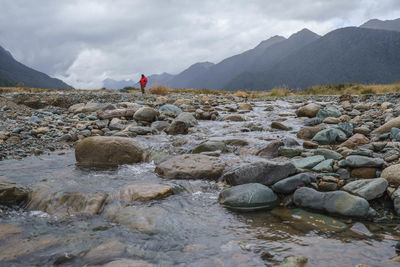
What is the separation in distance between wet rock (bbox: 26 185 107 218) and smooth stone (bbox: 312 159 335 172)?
11.5 ft

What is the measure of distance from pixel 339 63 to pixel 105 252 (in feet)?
528

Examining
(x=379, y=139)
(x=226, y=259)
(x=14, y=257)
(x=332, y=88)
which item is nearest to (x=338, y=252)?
(x=226, y=259)

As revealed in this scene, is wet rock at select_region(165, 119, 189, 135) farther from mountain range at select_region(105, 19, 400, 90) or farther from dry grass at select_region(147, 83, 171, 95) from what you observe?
mountain range at select_region(105, 19, 400, 90)

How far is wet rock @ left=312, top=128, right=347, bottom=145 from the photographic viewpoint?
259 inches

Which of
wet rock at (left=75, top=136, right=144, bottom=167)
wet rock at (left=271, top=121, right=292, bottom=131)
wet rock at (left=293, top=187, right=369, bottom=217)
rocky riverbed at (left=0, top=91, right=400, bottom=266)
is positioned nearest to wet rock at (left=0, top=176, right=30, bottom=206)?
rocky riverbed at (left=0, top=91, right=400, bottom=266)

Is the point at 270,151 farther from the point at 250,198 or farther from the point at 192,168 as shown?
the point at 250,198

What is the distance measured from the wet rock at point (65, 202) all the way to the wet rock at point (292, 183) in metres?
2.66

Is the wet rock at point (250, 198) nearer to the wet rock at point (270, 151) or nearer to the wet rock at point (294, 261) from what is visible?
the wet rock at point (294, 261)

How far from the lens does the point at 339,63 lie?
140 m


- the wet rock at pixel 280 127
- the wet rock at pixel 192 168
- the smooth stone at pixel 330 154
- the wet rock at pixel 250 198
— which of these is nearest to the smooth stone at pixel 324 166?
the smooth stone at pixel 330 154

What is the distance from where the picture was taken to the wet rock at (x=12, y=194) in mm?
3928

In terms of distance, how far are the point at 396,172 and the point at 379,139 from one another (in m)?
2.96

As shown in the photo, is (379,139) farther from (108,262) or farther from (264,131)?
(108,262)

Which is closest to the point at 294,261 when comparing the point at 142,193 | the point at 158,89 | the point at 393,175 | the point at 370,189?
the point at 370,189
